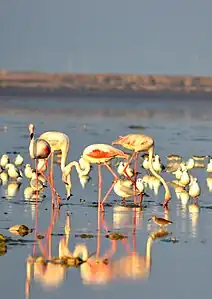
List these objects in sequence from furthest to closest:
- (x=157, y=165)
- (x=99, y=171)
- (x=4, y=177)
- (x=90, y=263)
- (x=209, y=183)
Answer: (x=157, y=165) < (x=209, y=183) < (x=4, y=177) < (x=99, y=171) < (x=90, y=263)

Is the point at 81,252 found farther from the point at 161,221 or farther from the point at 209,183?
the point at 209,183

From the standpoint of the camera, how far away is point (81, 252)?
12.6 metres

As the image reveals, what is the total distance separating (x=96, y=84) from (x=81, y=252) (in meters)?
52.7

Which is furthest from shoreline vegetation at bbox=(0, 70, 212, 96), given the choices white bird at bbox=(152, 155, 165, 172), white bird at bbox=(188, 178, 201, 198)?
white bird at bbox=(188, 178, 201, 198)

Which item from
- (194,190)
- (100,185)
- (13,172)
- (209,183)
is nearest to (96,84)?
(209,183)

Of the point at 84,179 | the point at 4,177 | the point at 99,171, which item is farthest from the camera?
the point at 4,177

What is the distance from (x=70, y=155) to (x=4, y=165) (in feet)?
11.7

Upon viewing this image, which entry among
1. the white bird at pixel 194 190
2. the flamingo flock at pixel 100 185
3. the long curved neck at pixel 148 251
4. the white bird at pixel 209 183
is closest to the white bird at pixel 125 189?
the flamingo flock at pixel 100 185

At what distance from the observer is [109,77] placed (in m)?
69.6

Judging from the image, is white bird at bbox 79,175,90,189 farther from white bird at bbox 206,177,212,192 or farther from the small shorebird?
the small shorebird

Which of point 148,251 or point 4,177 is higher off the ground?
point 4,177

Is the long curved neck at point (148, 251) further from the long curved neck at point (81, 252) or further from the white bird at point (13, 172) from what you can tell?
the white bird at point (13, 172)

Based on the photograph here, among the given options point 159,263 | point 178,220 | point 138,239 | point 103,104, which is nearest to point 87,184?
point 178,220

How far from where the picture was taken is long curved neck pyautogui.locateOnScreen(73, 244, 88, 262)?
12.4 metres
